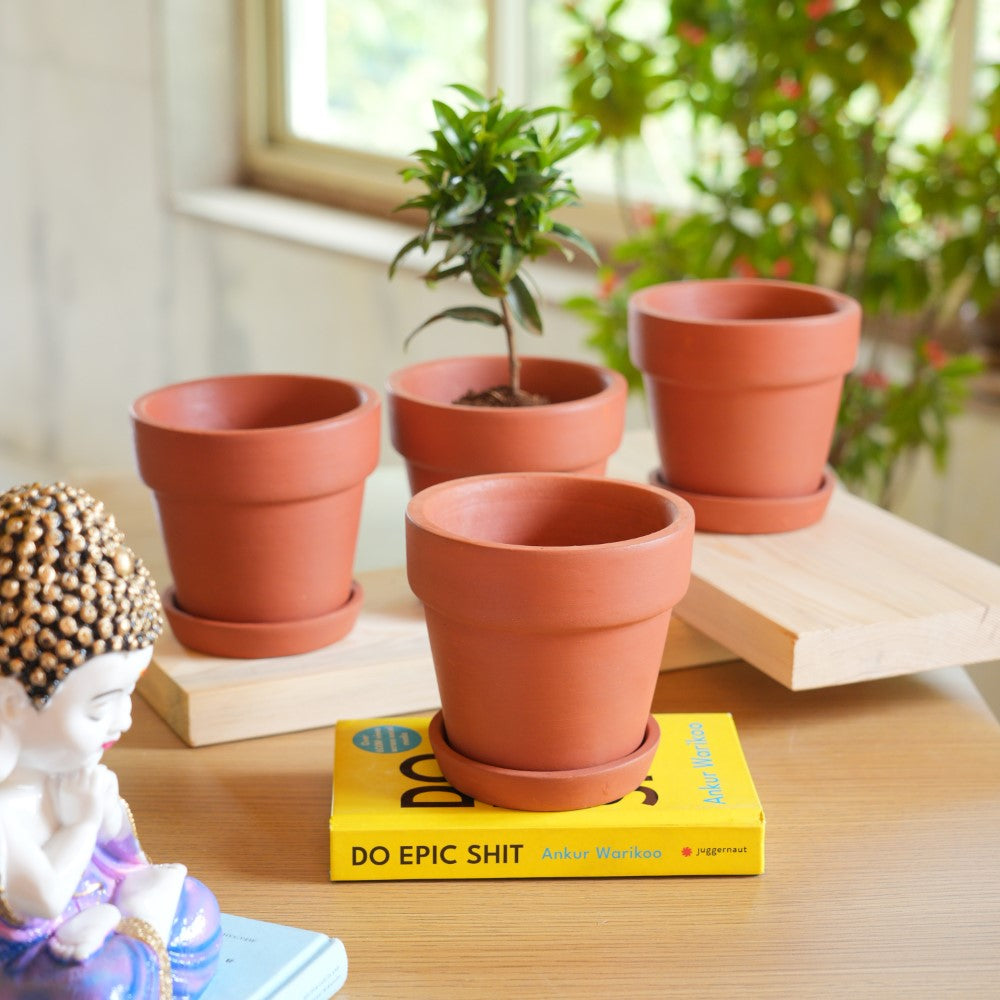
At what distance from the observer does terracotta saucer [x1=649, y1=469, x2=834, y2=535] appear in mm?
1013

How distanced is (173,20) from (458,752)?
8.26 ft

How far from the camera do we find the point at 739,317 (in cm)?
110

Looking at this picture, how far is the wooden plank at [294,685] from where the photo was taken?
32.8 inches

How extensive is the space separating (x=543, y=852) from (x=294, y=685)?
0.72ft

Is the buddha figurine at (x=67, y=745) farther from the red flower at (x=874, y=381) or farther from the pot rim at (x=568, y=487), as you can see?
the red flower at (x=874, y=381)

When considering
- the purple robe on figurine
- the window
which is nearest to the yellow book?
the purple robe on figurine

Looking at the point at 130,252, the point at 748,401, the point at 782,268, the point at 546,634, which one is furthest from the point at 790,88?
the point at 130,252

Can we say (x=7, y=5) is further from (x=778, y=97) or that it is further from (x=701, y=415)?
(x=701, y=415)

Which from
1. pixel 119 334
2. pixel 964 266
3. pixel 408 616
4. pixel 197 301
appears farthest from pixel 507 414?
pixel 119 334

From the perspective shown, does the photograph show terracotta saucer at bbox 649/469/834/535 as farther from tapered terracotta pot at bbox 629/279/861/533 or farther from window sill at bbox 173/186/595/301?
window sill at bbox 173/186/595/301

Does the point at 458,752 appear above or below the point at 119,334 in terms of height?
above

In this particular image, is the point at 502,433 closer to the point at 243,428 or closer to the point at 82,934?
the point at 243,428

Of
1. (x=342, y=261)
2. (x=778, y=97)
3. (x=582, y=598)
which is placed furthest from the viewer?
(x=342, y=261)

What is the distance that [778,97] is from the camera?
1723 mm
